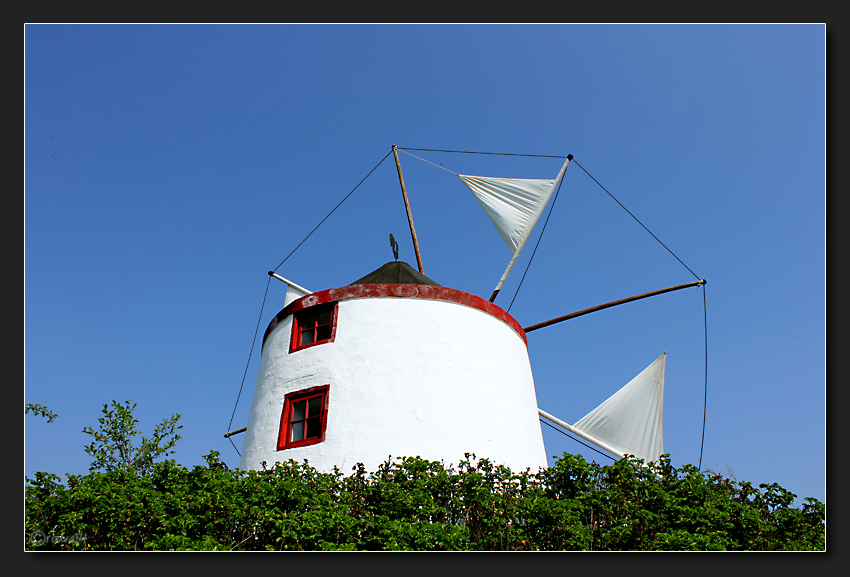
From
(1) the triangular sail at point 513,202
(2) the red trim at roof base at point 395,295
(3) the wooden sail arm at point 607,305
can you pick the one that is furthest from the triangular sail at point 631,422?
(2) the red trim at roof base at point 395,295

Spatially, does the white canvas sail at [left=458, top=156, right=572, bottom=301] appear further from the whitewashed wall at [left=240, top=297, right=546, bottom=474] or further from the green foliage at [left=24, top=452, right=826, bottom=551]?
the green foliage at [left=24, top=452, right=826, bottom=551]

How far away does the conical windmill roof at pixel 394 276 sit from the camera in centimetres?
1382

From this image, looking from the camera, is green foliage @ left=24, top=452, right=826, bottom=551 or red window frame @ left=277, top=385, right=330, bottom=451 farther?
red window frame @ left=277, top=385, right=330, bottom=451

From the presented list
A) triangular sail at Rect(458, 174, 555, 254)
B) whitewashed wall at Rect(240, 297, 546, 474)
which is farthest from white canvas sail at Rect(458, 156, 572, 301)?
whitewashed wall at Rect(240, 297, 546, 474)

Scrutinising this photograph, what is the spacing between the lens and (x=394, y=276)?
45.8 feet

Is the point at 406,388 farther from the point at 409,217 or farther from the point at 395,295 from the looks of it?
the point at 409,217

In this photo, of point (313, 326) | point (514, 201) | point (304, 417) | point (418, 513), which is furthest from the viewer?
point (514, 201)

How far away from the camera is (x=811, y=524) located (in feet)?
26.3

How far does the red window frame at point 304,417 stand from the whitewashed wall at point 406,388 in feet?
0.37

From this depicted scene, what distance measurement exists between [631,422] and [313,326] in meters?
9.15

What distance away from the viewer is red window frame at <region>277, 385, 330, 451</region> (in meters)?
10.6

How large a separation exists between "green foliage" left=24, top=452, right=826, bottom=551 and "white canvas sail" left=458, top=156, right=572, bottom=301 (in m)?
9.38

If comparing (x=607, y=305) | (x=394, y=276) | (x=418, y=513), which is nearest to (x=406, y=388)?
(x=418, y=513)

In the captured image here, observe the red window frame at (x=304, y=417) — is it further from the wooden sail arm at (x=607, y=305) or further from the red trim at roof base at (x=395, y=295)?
the wooden sail arm at (x=607, y=305)
